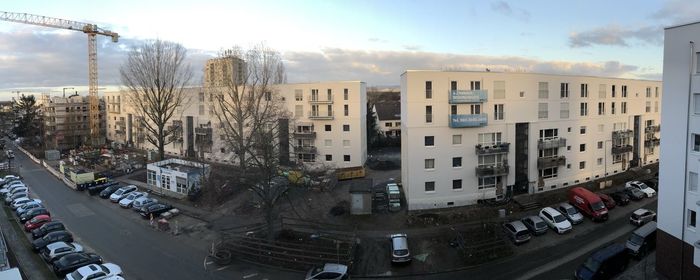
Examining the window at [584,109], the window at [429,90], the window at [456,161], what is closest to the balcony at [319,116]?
the window at [429,90]

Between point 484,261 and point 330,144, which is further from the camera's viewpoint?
point 330,144

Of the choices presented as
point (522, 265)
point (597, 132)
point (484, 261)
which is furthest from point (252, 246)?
point (597, 132)

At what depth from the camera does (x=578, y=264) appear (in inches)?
905

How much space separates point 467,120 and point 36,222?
1272 inches

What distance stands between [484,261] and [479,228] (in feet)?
13.6

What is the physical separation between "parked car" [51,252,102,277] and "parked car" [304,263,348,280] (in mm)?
11974

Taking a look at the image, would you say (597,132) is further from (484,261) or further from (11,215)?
(11,215)

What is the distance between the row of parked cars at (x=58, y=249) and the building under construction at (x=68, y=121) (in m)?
52.9

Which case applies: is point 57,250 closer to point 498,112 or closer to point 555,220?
point 555,220

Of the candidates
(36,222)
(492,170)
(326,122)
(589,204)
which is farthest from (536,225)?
(36,222)

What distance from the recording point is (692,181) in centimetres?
1900

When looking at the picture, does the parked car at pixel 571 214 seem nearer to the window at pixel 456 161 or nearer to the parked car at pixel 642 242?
the parked car at pixel 642 242

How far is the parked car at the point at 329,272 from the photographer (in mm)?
20978

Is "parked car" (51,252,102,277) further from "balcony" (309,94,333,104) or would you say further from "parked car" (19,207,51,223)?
"balcony" (309,94,333,104)
